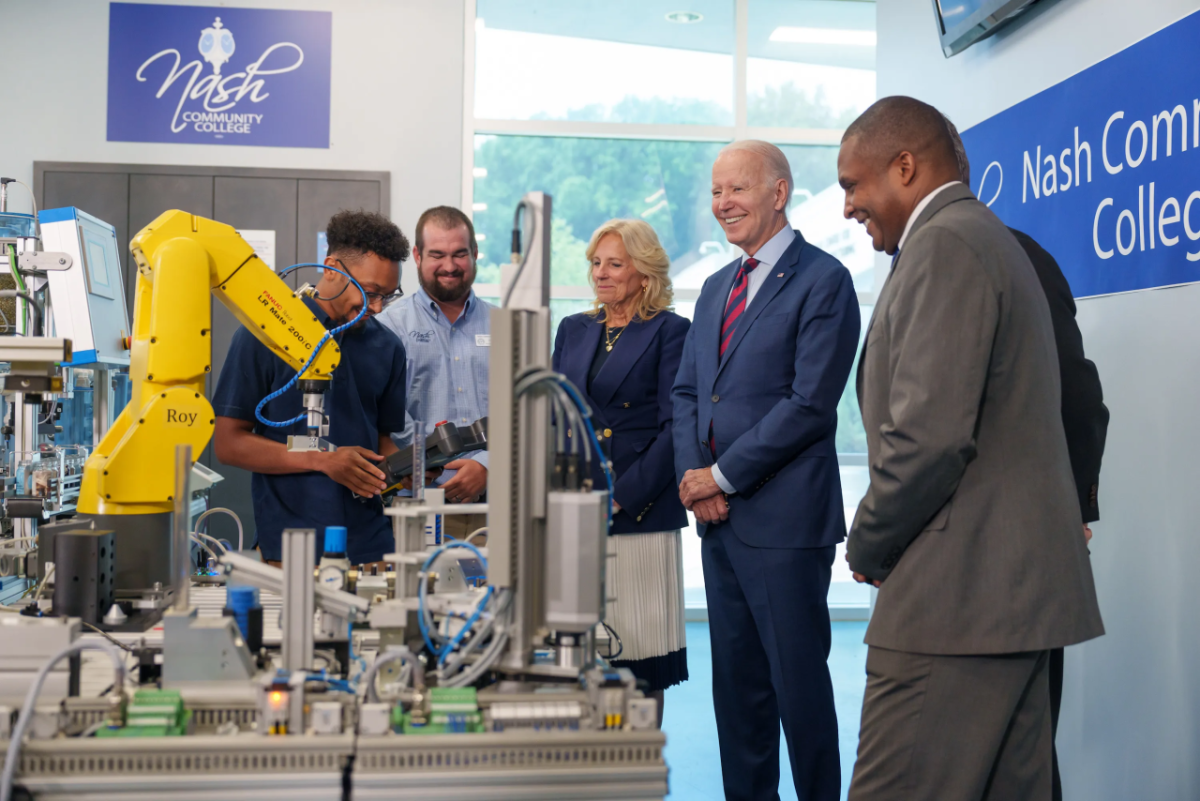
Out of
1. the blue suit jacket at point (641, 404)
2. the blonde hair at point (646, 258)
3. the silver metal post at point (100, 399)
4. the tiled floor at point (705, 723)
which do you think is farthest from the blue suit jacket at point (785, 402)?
the silver metal post at point (100, 399)

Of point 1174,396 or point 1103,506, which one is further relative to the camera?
point 1103,506

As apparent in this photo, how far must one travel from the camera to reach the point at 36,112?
483 centimetres

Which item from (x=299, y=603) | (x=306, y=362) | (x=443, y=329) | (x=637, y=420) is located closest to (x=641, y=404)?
(x=637, y=420)

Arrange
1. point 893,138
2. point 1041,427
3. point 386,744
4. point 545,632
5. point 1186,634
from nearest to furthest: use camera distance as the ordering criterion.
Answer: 1. point 386,744
2. point 545,632
3. point 1041,427
4. point 893,138
5. point 1186,634

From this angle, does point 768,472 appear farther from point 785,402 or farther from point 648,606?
point 648,606

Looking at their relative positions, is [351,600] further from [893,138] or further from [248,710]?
[893,138]

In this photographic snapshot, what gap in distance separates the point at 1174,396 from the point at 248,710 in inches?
85.9

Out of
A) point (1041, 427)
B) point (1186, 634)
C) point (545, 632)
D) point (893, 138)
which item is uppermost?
point (893, 138)

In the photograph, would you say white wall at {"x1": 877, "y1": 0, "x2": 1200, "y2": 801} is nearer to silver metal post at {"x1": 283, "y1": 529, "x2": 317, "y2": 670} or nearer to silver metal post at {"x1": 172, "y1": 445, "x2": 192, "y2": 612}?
silver metal post at {"x1": 283, "y1": 529, "x2": 317, "y2": 670}

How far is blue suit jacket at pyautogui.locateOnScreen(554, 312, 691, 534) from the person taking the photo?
8.55 feet

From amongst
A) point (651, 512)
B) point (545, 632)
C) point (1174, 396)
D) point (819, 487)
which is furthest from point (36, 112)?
point (1174, 396)

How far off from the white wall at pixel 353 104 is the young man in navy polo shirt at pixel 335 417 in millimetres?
2745

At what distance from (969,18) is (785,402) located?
1.72 meters

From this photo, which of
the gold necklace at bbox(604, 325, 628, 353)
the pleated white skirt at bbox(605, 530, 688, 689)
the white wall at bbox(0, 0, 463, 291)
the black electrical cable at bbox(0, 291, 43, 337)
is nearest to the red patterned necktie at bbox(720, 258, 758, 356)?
the gold necklace at bbox(604, 325, 628, 353)
